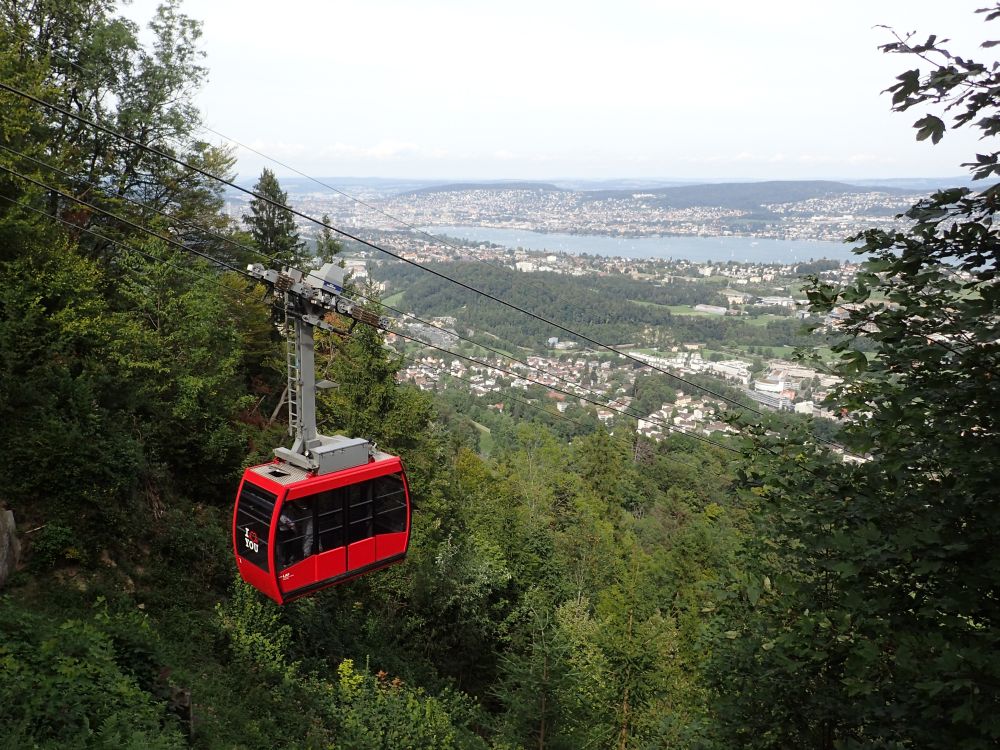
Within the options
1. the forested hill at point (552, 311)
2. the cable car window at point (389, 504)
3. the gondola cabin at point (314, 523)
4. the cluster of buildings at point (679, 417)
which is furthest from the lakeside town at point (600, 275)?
the gondola cabin at point (314, 523)

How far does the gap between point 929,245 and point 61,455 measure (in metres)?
12.5

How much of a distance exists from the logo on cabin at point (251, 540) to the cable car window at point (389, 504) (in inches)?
68.9

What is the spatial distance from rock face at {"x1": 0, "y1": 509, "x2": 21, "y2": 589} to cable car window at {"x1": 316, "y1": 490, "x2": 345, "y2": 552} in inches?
193

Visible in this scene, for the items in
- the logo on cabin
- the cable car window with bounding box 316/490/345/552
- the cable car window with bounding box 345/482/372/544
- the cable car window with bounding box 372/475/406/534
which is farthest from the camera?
the cable car window with bounding box 372/475/406/534

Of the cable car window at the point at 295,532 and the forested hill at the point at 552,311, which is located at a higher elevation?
the cable car window at the point at 295,532

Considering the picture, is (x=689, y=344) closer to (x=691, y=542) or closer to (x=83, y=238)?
(x=691, y=542)

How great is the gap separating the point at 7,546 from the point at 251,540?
163 inches

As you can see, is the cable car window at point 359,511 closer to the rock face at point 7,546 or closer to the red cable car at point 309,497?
the red cable car at point 309,497

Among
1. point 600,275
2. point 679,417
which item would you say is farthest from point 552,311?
point 679,417

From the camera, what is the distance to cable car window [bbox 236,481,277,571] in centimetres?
863

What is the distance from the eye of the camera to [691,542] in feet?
94.6

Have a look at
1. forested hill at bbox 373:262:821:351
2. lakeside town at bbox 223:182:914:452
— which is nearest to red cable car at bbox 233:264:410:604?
lakeside town at bbox 223:182:914:452

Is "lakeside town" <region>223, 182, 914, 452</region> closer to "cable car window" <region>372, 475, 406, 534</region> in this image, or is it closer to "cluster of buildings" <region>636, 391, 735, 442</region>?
"cluster of buildings" <region>636, 391, 735, 442</region>

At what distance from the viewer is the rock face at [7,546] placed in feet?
31.1
